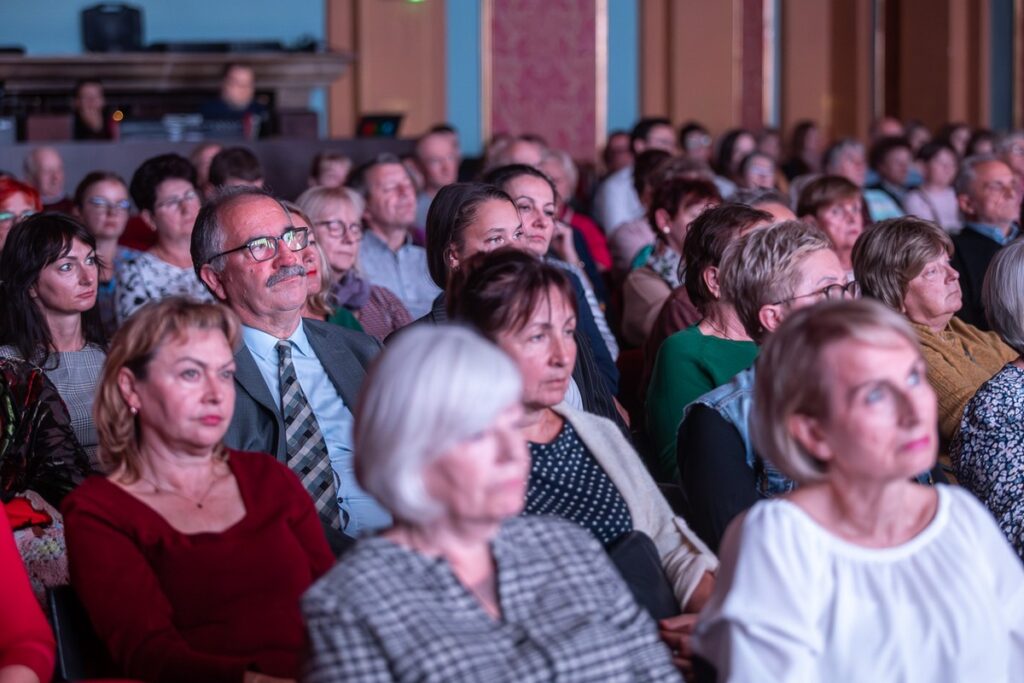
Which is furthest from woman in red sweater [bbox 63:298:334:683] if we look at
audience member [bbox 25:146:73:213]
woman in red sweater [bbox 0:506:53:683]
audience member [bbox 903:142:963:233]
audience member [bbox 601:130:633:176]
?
audience member [bbox 601:130:633:176]

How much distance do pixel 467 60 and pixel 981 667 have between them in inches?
356

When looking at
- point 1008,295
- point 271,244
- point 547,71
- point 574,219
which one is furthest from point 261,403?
point 547,71

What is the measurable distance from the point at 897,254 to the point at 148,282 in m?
2.40

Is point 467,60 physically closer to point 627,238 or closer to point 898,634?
point 627,238

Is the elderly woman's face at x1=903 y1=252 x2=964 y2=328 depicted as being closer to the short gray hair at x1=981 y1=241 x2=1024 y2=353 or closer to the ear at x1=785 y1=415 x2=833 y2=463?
the short gray hair at x1=981 y1=241 x2=1024 y2=353

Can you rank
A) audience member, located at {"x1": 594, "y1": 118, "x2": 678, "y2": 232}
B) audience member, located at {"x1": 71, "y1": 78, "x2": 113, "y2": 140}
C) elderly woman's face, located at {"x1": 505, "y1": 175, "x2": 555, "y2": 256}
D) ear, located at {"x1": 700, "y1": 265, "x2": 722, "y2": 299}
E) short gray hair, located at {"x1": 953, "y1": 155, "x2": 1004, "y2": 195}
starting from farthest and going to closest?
audience member, located at {"x1": 71, "y1": 78, "x2": 113, "y2": 140}, audience member, located at {"x1": 594, "y1": 118, "x2": 678, "y2": 232}, short gray hair, located at {"x1": 953, "y1": 155, "x2": 1004, "y2": 195}, elderly woman's face, located at {"x1": 505, "y1": 175, "x2": 555, "y2": 256}, ear, located at {"x1": 700, "y1": 265, "x2": 722, "y2": 299}

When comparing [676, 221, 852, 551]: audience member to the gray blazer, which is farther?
the gray blazer

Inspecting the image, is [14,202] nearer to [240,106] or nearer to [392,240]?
[392,240]

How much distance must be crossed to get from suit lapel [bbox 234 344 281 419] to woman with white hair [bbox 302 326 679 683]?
3.77ft

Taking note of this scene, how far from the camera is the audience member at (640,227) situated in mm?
5957

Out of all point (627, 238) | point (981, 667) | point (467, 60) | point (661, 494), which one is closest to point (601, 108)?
point (467, 60)

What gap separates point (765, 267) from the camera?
2.89 m

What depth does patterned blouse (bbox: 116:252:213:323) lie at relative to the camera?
15.1ft

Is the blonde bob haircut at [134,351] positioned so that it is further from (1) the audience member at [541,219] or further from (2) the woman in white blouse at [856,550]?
(1) the audience member at [541,219]
